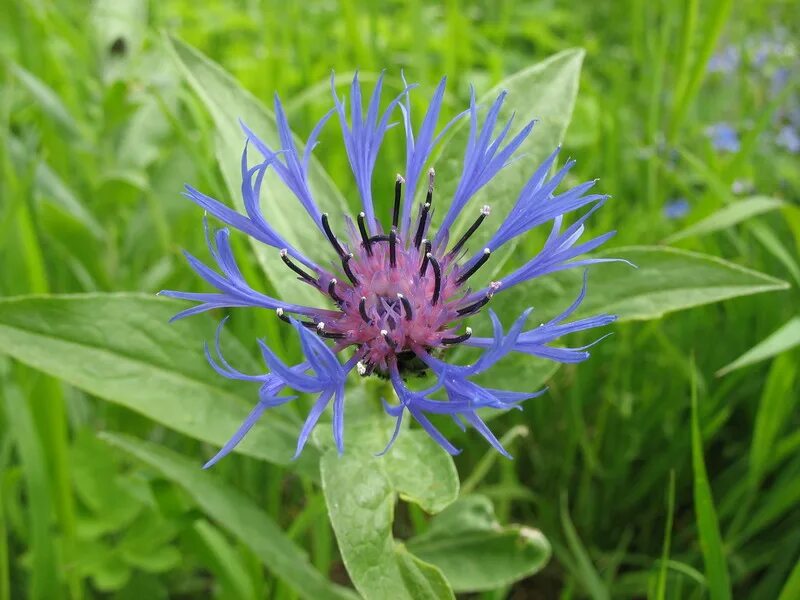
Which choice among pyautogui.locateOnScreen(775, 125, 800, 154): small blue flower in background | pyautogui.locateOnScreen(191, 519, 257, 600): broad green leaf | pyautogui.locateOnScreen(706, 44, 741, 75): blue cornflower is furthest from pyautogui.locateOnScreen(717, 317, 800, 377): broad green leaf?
pyautogui.locateOnScreen(706, 44, 741, 75): blue cornflower

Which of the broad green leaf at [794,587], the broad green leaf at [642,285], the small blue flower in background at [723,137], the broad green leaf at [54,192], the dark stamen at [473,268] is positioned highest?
the broad green leaf at [54,192]

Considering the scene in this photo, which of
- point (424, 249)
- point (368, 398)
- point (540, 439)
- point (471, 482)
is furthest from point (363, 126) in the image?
point (540, 439)

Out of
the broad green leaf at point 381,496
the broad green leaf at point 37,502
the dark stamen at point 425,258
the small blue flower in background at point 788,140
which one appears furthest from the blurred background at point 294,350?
the dark stamen at point 425,258

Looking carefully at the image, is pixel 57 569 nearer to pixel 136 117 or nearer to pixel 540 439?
pixel 540 439

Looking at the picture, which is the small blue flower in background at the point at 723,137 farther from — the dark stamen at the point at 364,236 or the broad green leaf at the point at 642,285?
the dark stamen at the point at 364,236

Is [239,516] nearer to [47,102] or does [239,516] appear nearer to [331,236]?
[331,236]

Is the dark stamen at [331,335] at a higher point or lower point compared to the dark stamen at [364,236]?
lower

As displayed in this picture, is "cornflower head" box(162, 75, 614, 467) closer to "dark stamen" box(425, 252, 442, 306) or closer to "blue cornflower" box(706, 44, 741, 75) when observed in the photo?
"dark stamen" box(425, 252, 442, 306)

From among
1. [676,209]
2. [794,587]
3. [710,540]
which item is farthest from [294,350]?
[676,209]
